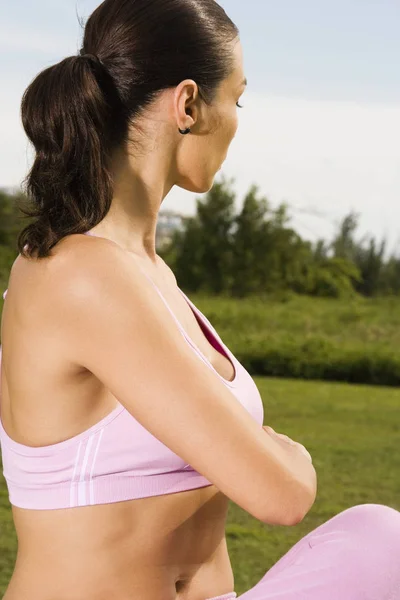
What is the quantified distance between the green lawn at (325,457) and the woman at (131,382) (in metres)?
2.10

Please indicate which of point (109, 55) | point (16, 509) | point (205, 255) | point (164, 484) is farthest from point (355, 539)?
point (205, 255)

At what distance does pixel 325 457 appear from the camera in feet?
18.3

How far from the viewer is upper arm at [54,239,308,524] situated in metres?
1.32

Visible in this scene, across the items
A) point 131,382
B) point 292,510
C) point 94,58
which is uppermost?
point 94,58

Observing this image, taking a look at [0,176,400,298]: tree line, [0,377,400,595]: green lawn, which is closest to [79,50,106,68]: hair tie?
[0,377,400,595]: green lawn

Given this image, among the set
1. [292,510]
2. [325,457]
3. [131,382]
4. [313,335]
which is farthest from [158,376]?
[313,335]

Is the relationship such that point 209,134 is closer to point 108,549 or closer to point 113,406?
point 113,406

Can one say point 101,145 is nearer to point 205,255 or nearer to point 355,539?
point 355,539

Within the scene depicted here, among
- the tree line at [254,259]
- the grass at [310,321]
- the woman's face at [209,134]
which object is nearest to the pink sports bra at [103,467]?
the woman's face at [209,134]

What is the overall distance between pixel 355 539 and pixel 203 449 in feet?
1.05

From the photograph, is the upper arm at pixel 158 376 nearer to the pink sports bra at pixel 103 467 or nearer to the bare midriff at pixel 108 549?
the pink sports bra at pixel 103 467

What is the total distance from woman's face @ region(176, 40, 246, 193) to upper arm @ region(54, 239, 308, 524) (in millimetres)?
316

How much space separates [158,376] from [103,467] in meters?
0.20

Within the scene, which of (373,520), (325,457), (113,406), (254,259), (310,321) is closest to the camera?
(113,406)
